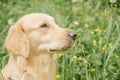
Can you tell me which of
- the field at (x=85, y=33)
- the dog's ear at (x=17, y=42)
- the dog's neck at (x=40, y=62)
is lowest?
the field at (x=85, y=33)

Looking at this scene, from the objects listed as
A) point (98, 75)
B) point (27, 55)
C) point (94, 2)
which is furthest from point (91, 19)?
point (27, 55)

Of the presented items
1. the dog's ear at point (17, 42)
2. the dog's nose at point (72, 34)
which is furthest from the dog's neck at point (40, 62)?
the dog's nose at point (72, 34)

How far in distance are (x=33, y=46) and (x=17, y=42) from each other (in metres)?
0.20

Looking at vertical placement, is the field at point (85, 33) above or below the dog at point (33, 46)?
below

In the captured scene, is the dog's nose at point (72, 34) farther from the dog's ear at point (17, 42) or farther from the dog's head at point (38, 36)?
the dog's ear at point (17, 42)

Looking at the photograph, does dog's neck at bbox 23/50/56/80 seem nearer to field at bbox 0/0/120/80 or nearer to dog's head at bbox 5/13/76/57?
dog's head at bbox 5/13/76/57

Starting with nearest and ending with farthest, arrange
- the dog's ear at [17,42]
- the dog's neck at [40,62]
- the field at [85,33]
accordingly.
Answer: the dog's ear at [17,42] < the dog's neck at [40,62] < the field at [85,33]

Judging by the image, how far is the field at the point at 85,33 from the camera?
6.14m

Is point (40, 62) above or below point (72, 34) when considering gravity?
below

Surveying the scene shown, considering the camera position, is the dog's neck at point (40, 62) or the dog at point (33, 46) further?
the dog's neck at point (40, 62)

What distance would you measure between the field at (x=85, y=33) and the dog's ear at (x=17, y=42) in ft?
2.52

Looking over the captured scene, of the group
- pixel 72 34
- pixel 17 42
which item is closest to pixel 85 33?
pixel 72 34

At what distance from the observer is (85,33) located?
23.1 ft

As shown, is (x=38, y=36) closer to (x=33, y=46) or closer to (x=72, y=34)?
(x=33, y=46)
